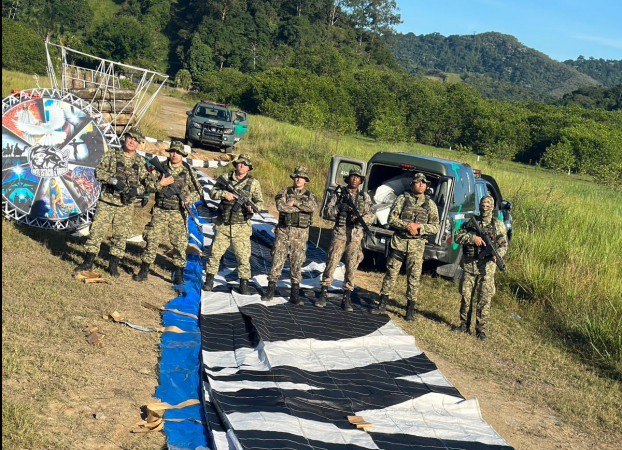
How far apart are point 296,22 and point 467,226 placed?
10026 centimetres

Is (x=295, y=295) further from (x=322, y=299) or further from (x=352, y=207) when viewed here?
(x=352, y=207)

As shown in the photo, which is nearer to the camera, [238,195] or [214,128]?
[238,195]

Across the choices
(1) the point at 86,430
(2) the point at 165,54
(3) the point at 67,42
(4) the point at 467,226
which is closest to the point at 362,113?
(3) the point at 67,42

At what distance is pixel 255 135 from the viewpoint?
88.7 feet

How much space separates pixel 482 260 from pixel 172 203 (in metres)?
4.28

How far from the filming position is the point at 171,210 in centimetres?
925

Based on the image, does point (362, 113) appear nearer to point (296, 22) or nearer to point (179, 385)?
point (296, 22)

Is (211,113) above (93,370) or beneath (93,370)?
above

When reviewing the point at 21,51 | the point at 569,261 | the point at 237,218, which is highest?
the point at 21,51

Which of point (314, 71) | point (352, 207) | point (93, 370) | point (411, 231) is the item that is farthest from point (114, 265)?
point (314, 71)

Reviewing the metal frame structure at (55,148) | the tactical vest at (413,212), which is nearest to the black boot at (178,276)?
the metal frame structure at (55,148)

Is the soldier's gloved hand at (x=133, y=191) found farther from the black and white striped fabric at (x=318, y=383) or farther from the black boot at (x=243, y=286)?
the black boot at (x=243, y=286)

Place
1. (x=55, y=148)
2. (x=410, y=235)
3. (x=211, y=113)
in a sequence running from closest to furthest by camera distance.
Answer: (x=410, y=235) → (x=55, y=148) → (x=211, y=113)

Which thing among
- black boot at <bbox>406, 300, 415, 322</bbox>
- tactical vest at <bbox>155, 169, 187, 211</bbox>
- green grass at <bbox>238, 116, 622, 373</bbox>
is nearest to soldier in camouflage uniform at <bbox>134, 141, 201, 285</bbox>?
tactical vest at <bbox>155, 169, 187, 211</bbox>
